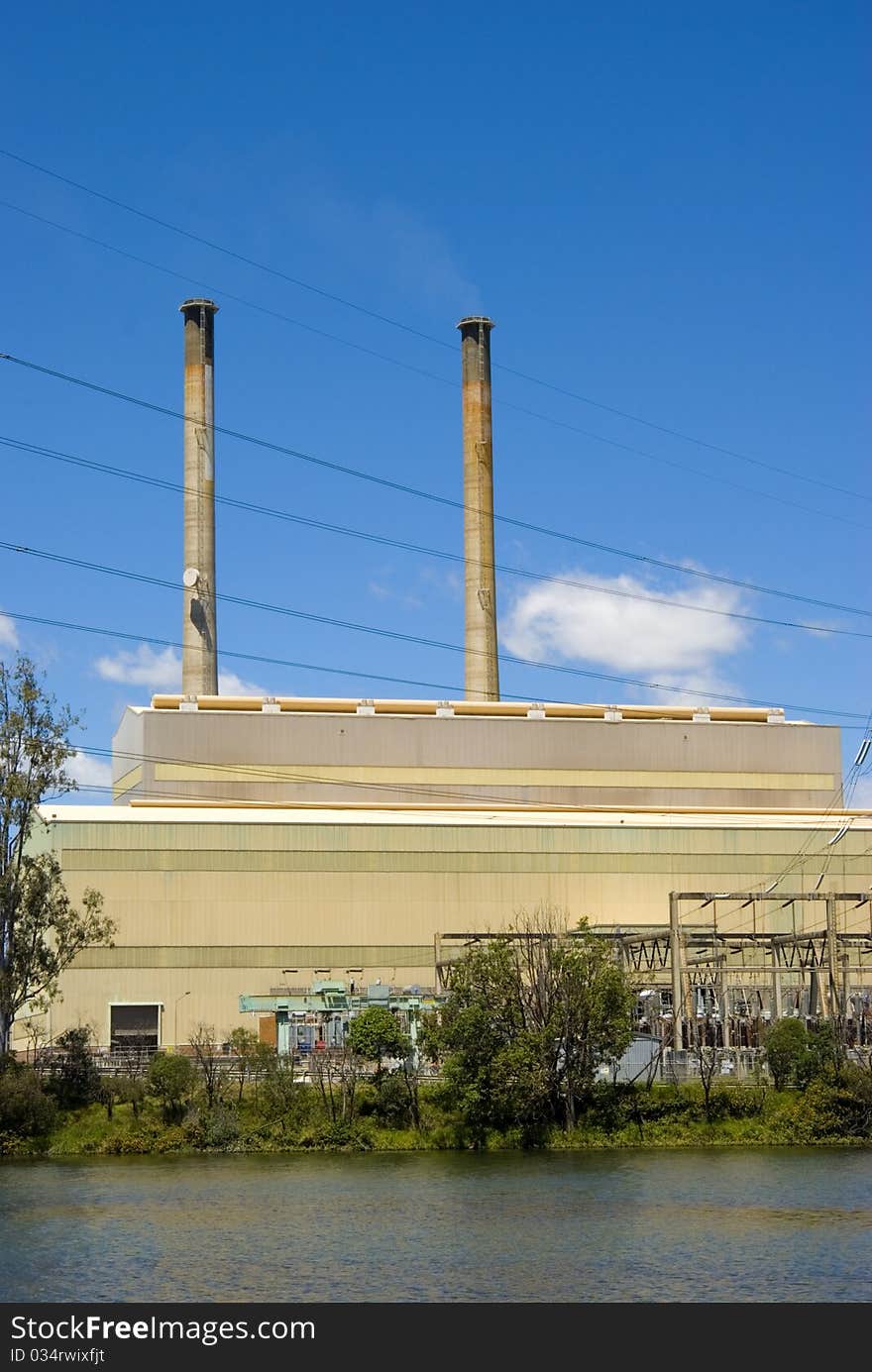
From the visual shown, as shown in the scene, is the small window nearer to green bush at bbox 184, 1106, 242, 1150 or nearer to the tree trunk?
the tree trunk

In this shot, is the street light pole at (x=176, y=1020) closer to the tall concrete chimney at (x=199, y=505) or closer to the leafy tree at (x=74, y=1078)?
the leafy tree at (x=74, y=1078)

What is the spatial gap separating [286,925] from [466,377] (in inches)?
1286

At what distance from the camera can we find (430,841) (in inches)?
2736

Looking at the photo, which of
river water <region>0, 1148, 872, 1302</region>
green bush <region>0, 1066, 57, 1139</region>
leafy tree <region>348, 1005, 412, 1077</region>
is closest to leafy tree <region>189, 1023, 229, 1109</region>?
leafy tree <region>348, 1005, 412, 1077</region>

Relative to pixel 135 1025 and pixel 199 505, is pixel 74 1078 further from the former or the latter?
pixel 199 505

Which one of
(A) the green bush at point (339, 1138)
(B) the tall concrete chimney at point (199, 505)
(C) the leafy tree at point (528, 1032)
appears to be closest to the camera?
(C) the leafy tree at point (528, 1032)

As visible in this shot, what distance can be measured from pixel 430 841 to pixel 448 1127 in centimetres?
1874

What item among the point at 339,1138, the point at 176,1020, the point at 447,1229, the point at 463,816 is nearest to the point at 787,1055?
the point at 339,1138

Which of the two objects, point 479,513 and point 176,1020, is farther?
point 479,513

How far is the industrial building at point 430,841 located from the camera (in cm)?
6525

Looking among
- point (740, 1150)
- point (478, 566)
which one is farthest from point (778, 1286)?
point (478, 566)

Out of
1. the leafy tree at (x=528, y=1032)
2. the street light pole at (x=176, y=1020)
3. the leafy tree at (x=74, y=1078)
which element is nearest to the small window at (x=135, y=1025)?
the street light pole at (x=176, y=1020)

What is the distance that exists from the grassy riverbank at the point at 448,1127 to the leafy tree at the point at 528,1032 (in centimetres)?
82

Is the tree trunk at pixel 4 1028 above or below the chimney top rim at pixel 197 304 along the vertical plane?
below
